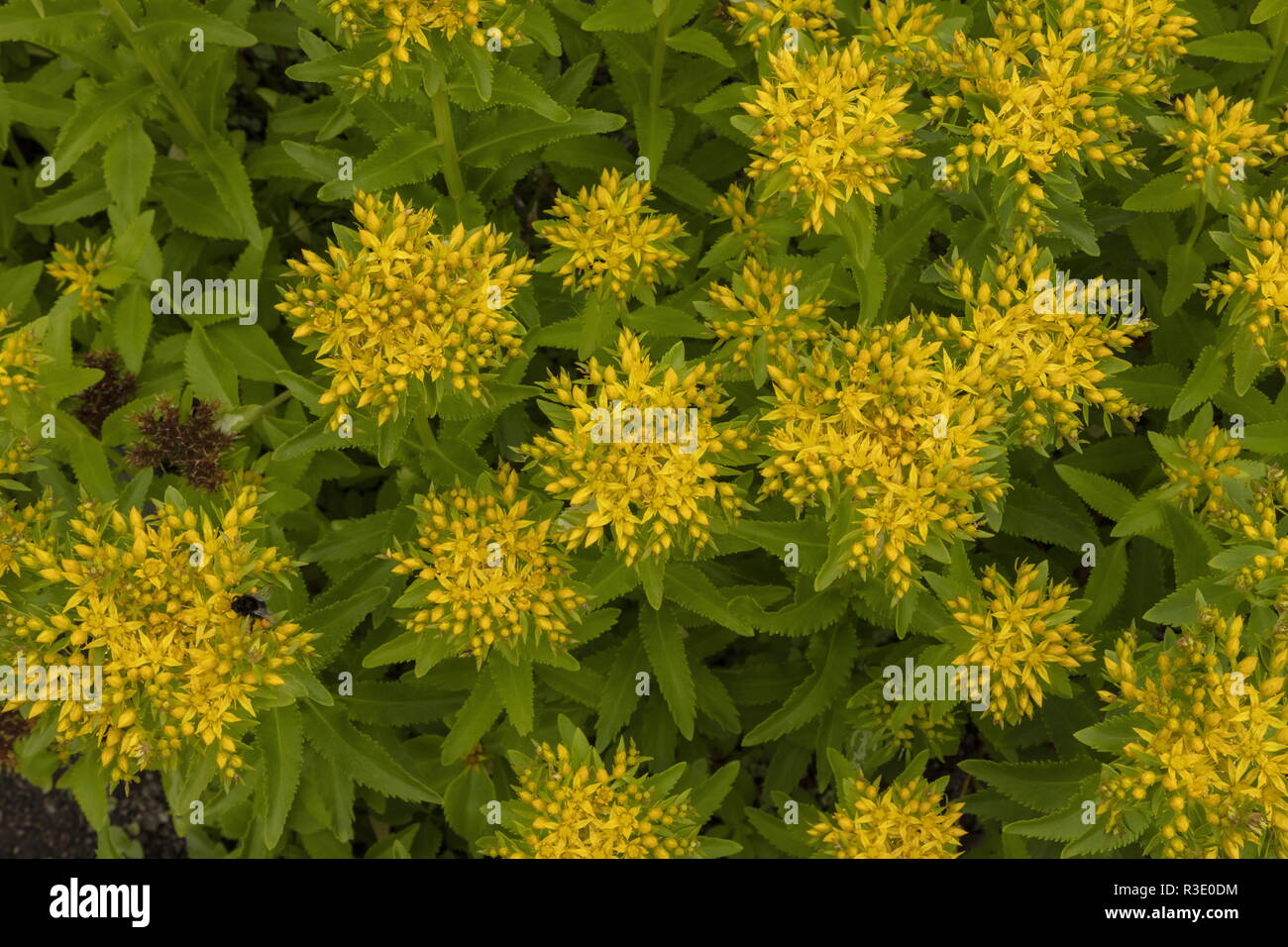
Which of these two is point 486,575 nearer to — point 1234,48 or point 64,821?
point 1234,48

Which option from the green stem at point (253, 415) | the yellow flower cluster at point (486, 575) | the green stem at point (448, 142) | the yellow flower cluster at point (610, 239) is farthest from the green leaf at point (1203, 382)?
the green stem at point (253, 415)

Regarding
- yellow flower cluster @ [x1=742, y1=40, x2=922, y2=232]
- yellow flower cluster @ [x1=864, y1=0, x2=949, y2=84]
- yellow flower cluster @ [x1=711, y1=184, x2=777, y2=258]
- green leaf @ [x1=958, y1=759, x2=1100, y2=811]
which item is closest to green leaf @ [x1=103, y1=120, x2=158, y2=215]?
yellow flower cluster @ [x1=711, y1=184, x2=777, y2=258]

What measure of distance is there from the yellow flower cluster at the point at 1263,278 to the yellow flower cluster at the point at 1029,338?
54 centimetres

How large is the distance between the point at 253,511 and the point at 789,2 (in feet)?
11.6

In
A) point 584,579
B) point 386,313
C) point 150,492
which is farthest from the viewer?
point 150,492

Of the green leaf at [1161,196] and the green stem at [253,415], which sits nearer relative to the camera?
the green leaf at [1161,196]

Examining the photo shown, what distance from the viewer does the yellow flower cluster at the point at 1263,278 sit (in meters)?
4.29

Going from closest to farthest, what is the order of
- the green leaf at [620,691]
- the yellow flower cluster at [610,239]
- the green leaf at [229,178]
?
the yellow flower cluster at [610,239] → the green leaf at [620,691] → the green leaf at [229,178]

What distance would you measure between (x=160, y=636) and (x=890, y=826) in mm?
3528

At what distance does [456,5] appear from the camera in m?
4.14

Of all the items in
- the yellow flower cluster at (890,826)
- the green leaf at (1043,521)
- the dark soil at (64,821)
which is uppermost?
the green leaf at (1043,521)

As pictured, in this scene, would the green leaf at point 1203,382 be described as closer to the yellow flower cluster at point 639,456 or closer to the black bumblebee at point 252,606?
the yellow flower cluster at point 639,456
